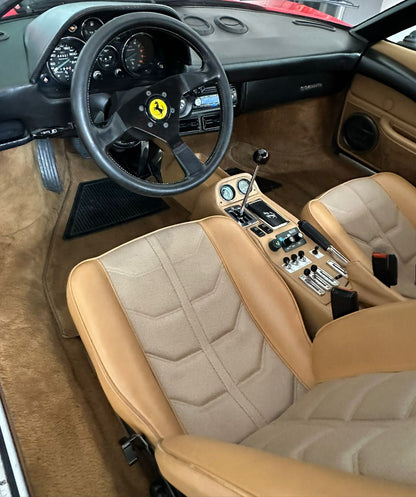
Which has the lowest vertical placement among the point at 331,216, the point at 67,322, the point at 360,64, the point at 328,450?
the point at 67,322

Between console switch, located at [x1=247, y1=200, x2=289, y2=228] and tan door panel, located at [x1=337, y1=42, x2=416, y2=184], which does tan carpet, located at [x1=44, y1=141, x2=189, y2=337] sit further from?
tan door panel, located at [x1=337, y1=42, x2=416, y2=184]

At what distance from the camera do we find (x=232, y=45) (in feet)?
6.40

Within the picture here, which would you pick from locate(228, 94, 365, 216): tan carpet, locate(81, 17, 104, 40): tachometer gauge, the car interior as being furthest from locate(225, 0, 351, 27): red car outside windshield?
locate(81, 17, 104, 40): tachometer gauge

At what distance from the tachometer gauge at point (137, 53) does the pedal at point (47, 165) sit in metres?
0.67

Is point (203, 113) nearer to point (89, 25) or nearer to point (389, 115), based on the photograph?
point (89, 25)

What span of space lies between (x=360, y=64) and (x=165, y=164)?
43.5 inches

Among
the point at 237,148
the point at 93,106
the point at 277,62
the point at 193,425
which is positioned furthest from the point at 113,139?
the point at 237,148

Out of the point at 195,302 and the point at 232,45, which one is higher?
the point at 232,45

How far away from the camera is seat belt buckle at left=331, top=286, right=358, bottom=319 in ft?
4.00

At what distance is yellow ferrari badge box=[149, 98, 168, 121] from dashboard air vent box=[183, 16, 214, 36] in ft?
2.75

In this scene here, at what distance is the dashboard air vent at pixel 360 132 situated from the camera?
2.34 m

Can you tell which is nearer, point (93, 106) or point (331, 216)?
point (93, 106)

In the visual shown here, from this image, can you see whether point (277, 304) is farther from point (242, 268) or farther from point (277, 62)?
point (277, 62)

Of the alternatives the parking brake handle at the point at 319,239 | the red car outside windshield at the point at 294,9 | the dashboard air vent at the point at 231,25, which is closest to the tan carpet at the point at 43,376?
the parking brake handle at the point at 319,239
